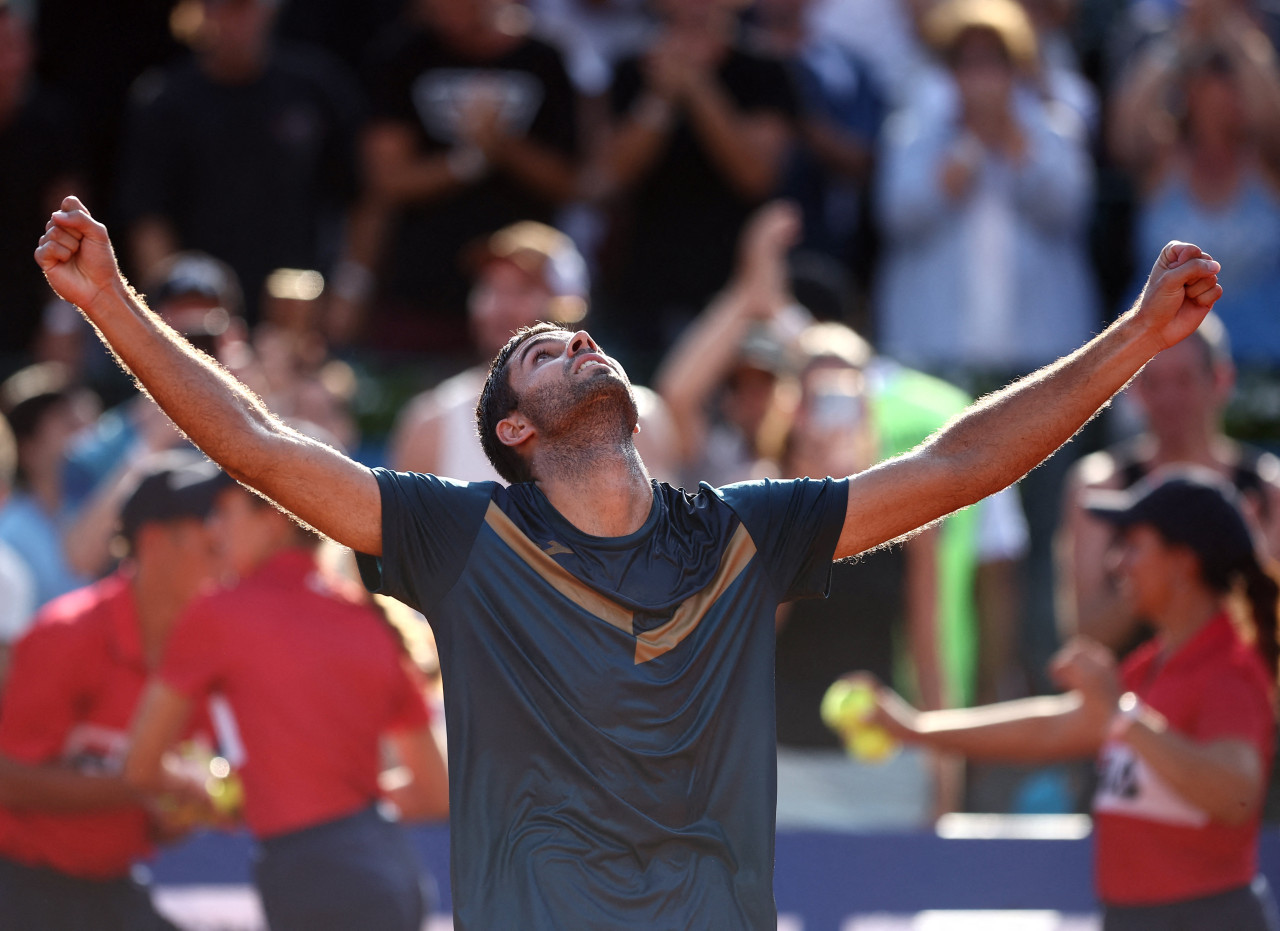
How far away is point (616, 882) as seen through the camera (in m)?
3.04

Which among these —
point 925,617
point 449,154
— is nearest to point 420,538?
point 925,617

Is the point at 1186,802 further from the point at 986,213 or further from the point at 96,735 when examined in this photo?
the point at 986,213

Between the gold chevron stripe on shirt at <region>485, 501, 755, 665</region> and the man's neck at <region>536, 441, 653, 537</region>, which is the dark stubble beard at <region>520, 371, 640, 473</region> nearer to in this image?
the man's neck at <region>536, 441, 653, 537</region>

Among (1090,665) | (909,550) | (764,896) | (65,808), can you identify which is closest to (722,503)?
(764,896)

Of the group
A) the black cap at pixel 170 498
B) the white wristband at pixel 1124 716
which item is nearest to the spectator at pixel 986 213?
the white wristband at pixel 1124 716

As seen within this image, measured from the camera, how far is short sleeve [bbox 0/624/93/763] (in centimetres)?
480

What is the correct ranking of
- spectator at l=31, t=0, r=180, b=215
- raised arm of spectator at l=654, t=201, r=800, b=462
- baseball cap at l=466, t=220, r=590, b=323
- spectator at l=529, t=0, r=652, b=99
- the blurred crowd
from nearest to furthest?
the blurred crowd, baseball cap at l=466, t=220, r=590, b=323, raised arm of spectator at l=654, t=201, r=800, b=462, spectator at l=31, t=0, r=180, b=215, spectator at l=529, t=0, r=652, b=99

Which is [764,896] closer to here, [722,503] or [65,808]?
[722,503]

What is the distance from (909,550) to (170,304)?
2.81m

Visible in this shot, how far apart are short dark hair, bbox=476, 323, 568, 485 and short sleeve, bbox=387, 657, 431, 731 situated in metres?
1.42

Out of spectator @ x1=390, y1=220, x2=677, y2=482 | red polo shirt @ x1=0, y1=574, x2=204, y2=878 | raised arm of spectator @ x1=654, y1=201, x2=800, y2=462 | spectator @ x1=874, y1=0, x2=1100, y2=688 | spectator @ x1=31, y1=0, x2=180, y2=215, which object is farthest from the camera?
spectator @ x1=31, y1=0, x2=180, y2=215

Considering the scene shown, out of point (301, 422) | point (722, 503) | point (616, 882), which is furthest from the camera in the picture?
point (301, 422)

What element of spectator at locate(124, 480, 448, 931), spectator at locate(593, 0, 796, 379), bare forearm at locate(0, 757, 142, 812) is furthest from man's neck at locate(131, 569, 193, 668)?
spectator at locate(593, 0, 796, 379)


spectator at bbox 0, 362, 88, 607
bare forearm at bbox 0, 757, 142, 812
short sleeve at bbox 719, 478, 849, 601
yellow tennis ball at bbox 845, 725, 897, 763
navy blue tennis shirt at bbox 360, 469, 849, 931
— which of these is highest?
spectator at bbox 0, 362, 88, 607
